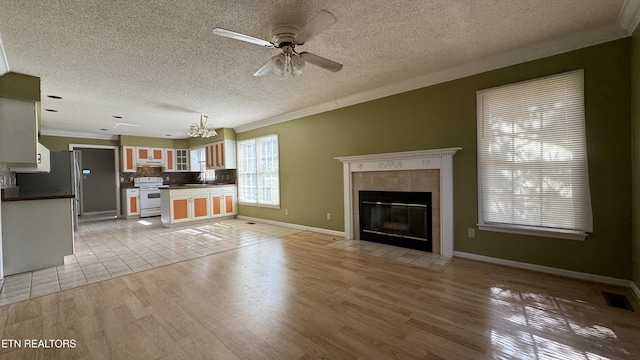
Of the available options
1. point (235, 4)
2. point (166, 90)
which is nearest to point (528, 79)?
point (235, 4)

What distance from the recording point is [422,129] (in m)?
3.73

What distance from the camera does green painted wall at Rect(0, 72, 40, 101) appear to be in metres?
3.08

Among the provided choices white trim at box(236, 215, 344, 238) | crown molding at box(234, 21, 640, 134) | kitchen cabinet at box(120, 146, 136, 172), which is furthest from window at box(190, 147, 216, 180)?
crown molding at box(234, 21, 640, 134)

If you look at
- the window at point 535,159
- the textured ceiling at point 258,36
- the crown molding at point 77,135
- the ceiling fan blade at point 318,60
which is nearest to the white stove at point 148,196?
the crown molding at point 77,135

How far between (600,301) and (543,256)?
0.66 m

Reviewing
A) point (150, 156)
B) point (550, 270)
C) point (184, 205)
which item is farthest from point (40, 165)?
point (550, 270)

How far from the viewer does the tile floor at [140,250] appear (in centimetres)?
291

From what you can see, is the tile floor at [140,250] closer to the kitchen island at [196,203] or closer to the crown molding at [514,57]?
the kitchen island at [196,203]

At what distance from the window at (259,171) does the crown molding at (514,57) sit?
2161 mm

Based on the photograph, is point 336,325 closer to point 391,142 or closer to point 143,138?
point 391,142

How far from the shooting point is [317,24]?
1882 millimetres

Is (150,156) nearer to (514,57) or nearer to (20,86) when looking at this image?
(20,86)

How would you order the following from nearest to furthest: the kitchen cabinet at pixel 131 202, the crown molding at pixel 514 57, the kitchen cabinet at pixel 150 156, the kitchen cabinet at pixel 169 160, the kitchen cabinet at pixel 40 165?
the crown molding at pixel 514 57 < the kitchen cabinet at pixel 40 165 < the kitchen cabinet at pixel 131 202 < the kitchen cabinet at pixel 150 156 < the kitchen cabinet at pixel 169 160

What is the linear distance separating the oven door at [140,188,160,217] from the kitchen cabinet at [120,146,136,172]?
73cm
